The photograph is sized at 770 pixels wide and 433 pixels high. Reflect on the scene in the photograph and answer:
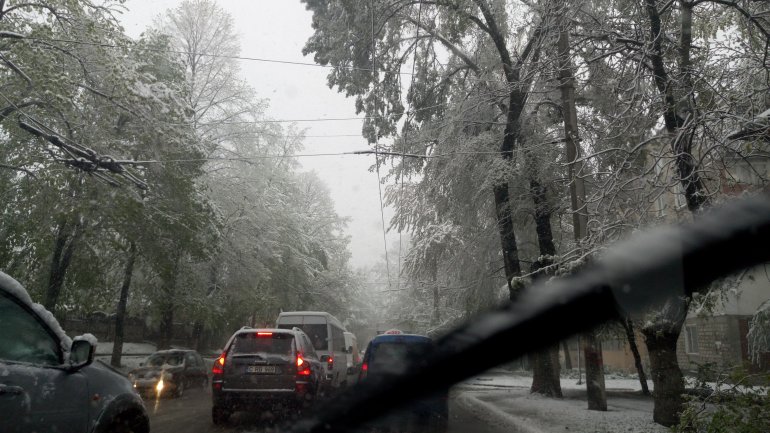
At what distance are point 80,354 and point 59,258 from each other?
14.8 m

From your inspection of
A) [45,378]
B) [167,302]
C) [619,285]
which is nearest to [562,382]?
[167,302]

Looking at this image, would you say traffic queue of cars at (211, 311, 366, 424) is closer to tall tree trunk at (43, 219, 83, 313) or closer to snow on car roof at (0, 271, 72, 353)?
snow on car roof at (0, 271, 72, 353)

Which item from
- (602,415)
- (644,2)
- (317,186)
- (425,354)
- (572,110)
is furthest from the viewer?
(317,186)

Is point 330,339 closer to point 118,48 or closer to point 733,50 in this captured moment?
point 118,48

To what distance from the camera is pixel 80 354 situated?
14.0ft

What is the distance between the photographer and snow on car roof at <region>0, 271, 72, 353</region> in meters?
3.94

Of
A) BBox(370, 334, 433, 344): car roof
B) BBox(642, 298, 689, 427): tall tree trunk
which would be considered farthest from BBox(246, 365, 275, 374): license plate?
BBox(642, 298, 689, 427): tall tree trunk

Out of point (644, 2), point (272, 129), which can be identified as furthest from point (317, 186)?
point (644, 2)

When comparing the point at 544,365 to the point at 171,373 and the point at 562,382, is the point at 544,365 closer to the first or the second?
the point at 562,382

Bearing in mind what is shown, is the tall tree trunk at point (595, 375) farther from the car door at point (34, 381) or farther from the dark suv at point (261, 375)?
the car door at point (34, 381)

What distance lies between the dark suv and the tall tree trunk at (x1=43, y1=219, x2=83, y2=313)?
27.5 ft

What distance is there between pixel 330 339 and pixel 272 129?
15933 mm

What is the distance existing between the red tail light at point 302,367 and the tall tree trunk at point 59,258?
9004 millimetres

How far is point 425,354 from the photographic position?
33.1 feet
